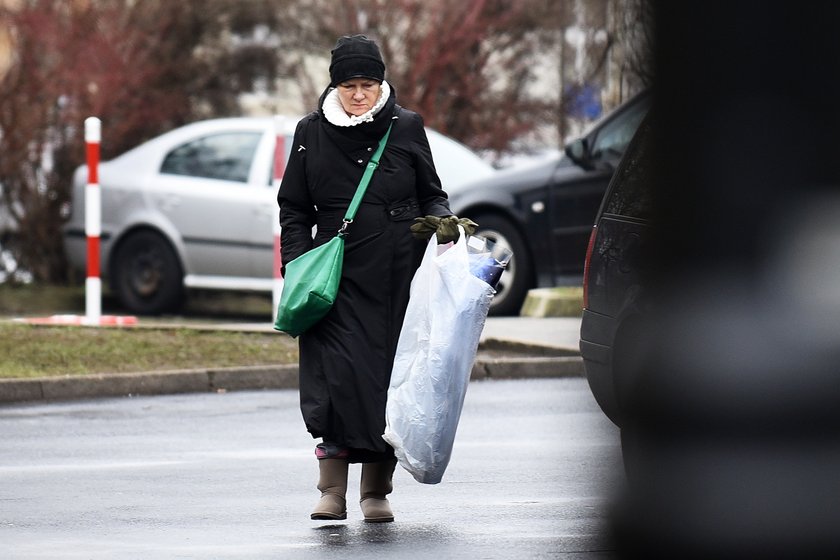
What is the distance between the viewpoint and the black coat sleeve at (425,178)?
5477 millimetres

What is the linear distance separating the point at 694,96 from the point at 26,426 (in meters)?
7.32

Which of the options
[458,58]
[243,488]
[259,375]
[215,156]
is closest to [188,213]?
[215,156]

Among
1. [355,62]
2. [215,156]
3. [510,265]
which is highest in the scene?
[355,62]

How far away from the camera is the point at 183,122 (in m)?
17.5

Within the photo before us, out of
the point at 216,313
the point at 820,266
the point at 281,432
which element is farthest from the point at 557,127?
the point at 820,266

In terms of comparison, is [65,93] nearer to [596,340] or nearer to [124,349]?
[124,349]

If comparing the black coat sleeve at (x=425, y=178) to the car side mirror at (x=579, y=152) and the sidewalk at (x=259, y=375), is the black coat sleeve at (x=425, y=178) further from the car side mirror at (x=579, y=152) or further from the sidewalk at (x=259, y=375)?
the car side mirror at (x=579, y=152)

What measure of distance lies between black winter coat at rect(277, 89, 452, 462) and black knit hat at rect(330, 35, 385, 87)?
157 millimetres

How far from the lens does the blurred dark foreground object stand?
1355 mm

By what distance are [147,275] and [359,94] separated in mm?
8612

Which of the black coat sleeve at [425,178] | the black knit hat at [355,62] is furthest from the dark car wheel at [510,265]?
the black knit hat at [355,62]

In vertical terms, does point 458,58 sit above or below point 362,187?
above

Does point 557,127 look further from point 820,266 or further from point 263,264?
point 820,266

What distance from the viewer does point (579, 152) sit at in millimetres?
12508
